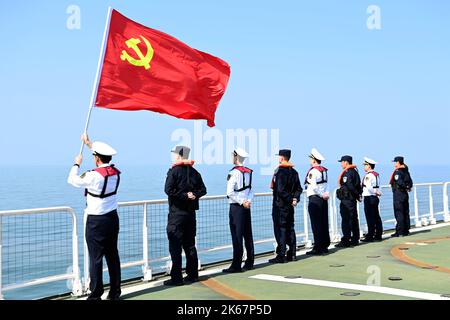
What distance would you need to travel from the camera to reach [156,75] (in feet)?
25.0

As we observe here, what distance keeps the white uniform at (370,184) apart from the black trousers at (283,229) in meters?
3.43

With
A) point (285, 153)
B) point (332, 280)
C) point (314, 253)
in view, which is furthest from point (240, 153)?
point (314, 253)

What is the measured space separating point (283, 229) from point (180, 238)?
95.6 inches

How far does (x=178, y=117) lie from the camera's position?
7605 millimetres

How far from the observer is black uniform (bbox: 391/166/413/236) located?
13.2 m

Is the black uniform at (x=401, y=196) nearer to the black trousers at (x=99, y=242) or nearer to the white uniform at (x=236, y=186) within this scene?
the white uniform at (x=236, y=186)

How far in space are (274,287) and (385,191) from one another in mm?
8702

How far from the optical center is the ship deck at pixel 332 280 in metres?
7.00

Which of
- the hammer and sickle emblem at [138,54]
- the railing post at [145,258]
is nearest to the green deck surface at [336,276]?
the railing post at [145,258]

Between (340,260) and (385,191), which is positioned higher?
(385,191)

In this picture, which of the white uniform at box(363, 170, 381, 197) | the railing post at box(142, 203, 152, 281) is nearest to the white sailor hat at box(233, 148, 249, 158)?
the railing post at box(142, 203, 152, 281)

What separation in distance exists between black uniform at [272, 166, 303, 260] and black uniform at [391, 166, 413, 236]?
441cm
